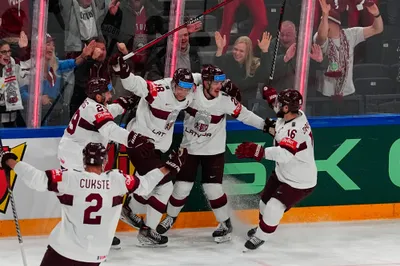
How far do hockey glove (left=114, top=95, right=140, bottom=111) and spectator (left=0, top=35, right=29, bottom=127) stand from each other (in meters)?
0.68

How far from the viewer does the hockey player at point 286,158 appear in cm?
708

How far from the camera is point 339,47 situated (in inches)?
320

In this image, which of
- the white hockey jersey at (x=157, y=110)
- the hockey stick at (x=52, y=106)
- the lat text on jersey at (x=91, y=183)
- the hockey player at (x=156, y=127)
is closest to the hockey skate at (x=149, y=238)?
the hockey player at (x=156, y=127)

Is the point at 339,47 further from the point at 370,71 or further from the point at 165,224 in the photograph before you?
the point at 165,224

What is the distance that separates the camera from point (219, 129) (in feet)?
24.9

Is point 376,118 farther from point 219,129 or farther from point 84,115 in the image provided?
point 84,115

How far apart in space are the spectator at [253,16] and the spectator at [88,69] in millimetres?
889

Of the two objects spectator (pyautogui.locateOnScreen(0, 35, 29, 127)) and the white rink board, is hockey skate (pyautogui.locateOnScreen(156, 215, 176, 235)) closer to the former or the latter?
the white rink board

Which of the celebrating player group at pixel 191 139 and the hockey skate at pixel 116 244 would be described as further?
the hockey skate at pixel 116 244

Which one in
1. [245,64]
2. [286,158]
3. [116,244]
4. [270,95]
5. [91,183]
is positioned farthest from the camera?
[245,64]

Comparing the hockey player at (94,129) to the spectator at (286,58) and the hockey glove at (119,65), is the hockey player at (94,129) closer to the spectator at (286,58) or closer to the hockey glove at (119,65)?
the hockey glove at (119,65)

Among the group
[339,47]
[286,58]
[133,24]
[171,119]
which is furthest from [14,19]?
[339,47]

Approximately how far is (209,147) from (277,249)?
85 centimetres

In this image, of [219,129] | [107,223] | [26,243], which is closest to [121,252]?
[26,243]
